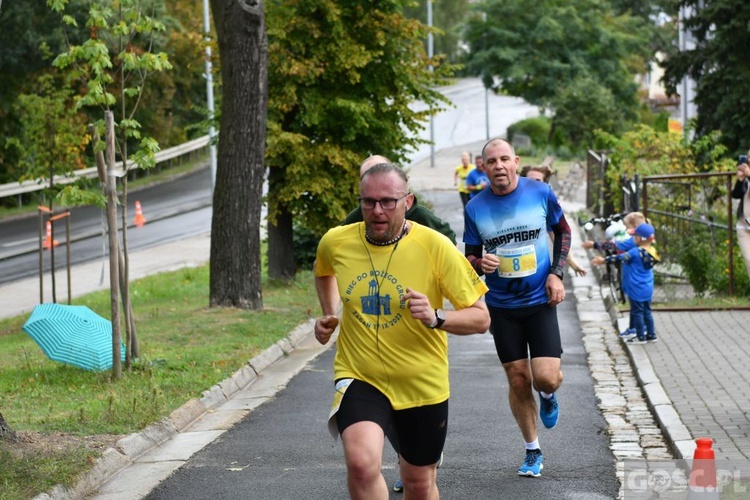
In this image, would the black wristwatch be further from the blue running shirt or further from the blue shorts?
the blue running shirt

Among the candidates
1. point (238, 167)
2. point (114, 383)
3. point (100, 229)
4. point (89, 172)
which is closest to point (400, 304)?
point (114, 383)

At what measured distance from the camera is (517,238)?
7.88 meters

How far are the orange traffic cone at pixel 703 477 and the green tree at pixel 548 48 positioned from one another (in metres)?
56.6

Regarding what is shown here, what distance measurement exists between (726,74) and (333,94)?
1388 centimetres

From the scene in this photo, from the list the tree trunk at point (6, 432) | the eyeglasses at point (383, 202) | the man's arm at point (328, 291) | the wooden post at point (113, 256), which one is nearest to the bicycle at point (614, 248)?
the wooden post at point (113, 256)

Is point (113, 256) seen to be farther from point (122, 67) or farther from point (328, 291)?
point (328, 291)

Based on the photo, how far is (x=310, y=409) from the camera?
34.3ft

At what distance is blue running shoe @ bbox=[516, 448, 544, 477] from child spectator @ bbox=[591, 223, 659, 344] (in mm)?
5357

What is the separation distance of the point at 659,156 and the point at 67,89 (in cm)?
1087

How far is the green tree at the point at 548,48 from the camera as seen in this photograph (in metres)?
61.8

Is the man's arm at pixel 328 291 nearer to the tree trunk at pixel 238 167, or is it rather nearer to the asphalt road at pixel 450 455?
the asphalt road at pixel 450 455

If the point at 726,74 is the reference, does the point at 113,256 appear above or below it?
below

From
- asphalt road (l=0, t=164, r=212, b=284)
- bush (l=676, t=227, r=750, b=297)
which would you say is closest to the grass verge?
bush (l=676, t=227, r=750, b=297)

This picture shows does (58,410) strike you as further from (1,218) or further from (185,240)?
(1,218)
